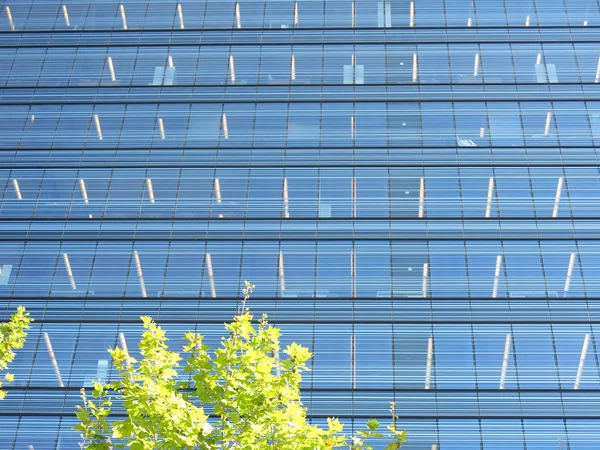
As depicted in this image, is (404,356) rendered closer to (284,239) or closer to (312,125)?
(284,239)

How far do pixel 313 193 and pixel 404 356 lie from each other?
8493 millimetres

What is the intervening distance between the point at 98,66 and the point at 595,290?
25.7 m

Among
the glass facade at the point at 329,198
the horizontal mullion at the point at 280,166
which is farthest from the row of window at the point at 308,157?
the glass facade at the point at 329,198

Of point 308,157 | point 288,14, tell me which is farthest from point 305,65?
point 308,157

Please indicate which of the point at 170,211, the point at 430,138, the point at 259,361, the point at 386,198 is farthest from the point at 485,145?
the point at 259,361

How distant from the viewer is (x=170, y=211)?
36.1 m

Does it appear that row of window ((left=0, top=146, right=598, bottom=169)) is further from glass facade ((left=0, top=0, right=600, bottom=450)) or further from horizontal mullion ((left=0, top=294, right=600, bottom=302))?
horizontal mullion ((left=0, top=294, right=600, bottom=302))

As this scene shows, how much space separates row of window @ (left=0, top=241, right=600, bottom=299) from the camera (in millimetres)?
33625

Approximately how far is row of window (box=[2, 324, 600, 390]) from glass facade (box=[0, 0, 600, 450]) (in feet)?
0.28

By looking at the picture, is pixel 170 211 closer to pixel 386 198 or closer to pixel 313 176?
pixel 313 176

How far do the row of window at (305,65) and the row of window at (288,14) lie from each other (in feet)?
4.81

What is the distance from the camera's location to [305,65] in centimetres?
3959

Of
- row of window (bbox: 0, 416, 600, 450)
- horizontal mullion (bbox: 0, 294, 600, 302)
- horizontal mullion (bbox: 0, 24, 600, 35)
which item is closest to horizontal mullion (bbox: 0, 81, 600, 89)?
horizontal mullion (bbox: 0, 24, 600, 35)

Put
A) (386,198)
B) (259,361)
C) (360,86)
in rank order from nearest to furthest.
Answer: (259,361)
(386,198)
(360,86)
